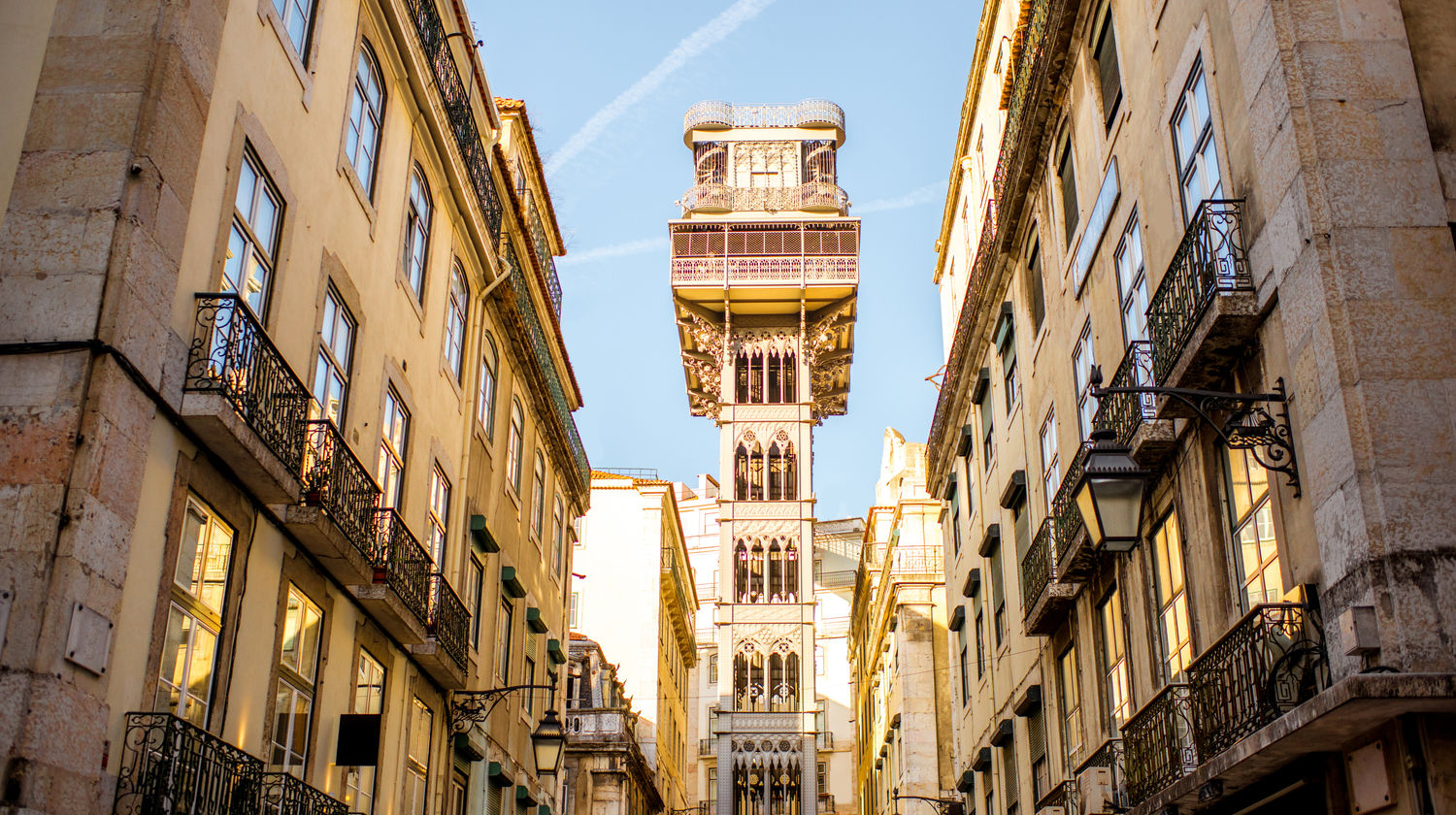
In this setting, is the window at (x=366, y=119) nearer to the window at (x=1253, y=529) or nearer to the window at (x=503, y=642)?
the window at (x=503, y=642)

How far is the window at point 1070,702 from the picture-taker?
17.1m

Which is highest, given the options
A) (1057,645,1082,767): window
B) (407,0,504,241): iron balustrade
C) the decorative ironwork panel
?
(407,0,504,241): iron balustrade

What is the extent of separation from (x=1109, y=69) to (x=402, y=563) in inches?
370

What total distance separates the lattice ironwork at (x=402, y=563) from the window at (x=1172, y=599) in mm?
7517

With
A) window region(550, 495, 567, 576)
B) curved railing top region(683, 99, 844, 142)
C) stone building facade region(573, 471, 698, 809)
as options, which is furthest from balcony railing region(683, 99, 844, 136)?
window region(550, 495, 567, 576)

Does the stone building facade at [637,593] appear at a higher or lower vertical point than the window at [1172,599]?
higher

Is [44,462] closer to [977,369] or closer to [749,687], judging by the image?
[977,369]

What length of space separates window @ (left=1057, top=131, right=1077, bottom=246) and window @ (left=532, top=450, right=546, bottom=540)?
35.9 feet

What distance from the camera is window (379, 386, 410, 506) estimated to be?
15.6 m

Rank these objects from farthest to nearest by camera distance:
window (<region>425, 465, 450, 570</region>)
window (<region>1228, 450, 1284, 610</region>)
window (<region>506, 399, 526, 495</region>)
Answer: window (<region>506, 399, 526, 495</region>), window (<region>425, 465, 450, 570</region>), window (<region>1228, 450, 1284, 610</region>)

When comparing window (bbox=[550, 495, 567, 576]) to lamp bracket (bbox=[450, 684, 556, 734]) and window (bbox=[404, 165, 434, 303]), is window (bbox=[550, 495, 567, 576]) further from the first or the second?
window (bbox=[404, 165, 434, 303])

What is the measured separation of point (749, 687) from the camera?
52.3m

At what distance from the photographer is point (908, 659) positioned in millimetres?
34938

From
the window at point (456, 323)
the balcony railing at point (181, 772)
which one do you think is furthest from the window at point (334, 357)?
the window at point (456, 323)
